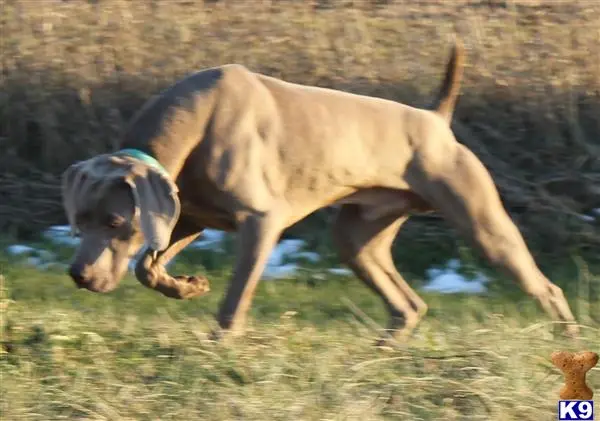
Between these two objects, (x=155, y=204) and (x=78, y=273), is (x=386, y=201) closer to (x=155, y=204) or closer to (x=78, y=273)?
(x=155, y=204)

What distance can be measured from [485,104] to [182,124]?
14.3ft

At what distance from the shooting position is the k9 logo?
4.42 metres

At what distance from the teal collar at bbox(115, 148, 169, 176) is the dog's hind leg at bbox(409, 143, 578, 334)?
1273 millimetres

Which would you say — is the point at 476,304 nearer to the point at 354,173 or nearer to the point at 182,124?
the point at 354,173

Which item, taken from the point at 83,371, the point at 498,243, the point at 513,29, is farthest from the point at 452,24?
the point at 83,371

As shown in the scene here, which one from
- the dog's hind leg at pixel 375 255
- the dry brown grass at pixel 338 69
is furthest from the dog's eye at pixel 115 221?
the dry brown grass at pixel 338 69

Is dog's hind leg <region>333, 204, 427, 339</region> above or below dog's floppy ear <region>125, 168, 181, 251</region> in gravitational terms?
below

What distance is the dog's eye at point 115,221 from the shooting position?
523 centimetres

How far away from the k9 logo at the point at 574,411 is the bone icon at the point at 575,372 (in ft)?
0.18

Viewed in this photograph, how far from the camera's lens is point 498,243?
5.92 metres

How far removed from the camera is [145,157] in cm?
529

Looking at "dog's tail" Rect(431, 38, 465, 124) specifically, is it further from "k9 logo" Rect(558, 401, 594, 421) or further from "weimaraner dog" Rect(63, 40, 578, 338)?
"k9 logo" Rect(558, 401, 594, 421)

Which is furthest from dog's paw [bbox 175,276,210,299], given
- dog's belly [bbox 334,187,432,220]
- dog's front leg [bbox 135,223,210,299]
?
dog's belly [bbox 334,187,432,220]

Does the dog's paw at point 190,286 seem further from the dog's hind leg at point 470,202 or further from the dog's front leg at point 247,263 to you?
the dog's hind leg at point 470,202
